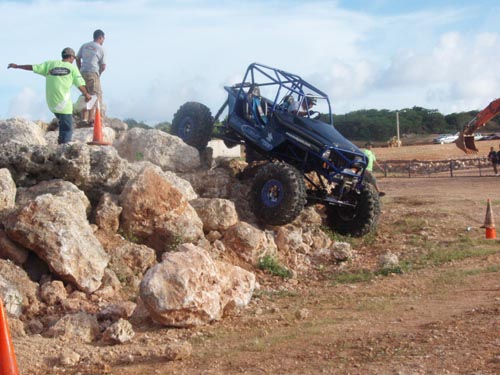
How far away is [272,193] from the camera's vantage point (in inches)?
464

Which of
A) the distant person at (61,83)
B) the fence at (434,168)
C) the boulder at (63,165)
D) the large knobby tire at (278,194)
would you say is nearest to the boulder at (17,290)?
the boulder at (63,165)

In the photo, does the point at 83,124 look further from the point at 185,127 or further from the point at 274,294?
the point at 274,294

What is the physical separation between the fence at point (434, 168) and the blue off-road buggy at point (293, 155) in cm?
1690

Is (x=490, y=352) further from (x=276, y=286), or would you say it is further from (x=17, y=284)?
(x=17, y=284)

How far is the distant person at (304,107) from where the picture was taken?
12.5 meters

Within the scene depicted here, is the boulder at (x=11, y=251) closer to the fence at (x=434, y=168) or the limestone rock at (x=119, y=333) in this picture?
the limestone rock at (x=119, y=333)

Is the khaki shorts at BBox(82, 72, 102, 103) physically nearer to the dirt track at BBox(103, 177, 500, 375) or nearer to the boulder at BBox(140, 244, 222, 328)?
the dirt track at BBox(103, 177, 500, 375)

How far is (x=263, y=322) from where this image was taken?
756cm

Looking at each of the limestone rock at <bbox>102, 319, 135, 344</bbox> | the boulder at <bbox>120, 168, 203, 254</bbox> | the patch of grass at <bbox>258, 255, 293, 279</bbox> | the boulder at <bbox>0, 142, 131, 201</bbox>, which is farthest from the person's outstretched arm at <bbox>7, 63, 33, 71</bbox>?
the limestone rock at <bbox>102, 319, 135, 344</bbox>

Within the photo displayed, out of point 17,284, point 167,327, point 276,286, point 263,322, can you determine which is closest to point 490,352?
point 263,322

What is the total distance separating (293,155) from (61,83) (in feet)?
12.7

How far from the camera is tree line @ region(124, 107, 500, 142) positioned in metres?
62.2

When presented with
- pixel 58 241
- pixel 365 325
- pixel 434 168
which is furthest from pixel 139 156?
pixel 434 168

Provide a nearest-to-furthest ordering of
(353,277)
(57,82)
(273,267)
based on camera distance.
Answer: (353,277) → (273,267) → (57,82)
